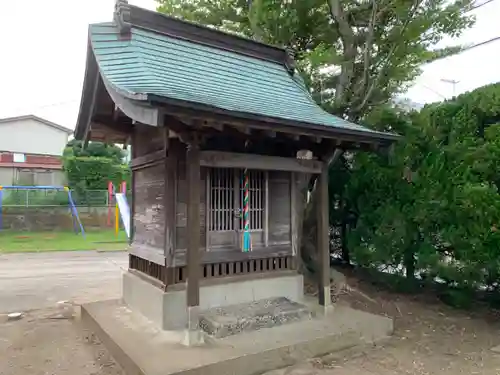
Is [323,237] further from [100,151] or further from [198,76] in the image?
[100,151]

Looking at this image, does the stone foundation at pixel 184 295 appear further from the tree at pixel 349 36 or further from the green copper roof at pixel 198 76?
the green copper roof at pixel 198 76

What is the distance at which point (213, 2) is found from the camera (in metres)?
9.84

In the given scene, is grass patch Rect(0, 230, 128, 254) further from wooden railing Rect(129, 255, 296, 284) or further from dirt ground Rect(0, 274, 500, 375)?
wooden railing Rect(129, 255, 296, 284)

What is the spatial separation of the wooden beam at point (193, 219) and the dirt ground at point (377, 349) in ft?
4.05

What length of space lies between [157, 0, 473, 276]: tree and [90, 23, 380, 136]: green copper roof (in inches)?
47.1

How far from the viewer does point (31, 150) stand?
34.9 metres

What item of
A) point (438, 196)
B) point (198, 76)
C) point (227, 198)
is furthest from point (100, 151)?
point (438, 196)

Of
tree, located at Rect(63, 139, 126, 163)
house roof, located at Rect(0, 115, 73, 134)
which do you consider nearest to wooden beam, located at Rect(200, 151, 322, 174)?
→ tree, located at Rect(63, 139, 126, 163)

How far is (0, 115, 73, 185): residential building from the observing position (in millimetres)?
29703

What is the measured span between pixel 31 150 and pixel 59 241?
60.2ft

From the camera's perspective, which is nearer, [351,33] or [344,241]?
[351,33]

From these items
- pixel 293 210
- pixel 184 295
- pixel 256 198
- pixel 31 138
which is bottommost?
pixel 184 295

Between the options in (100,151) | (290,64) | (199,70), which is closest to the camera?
(199,70)

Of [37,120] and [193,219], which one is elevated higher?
[37,120]
